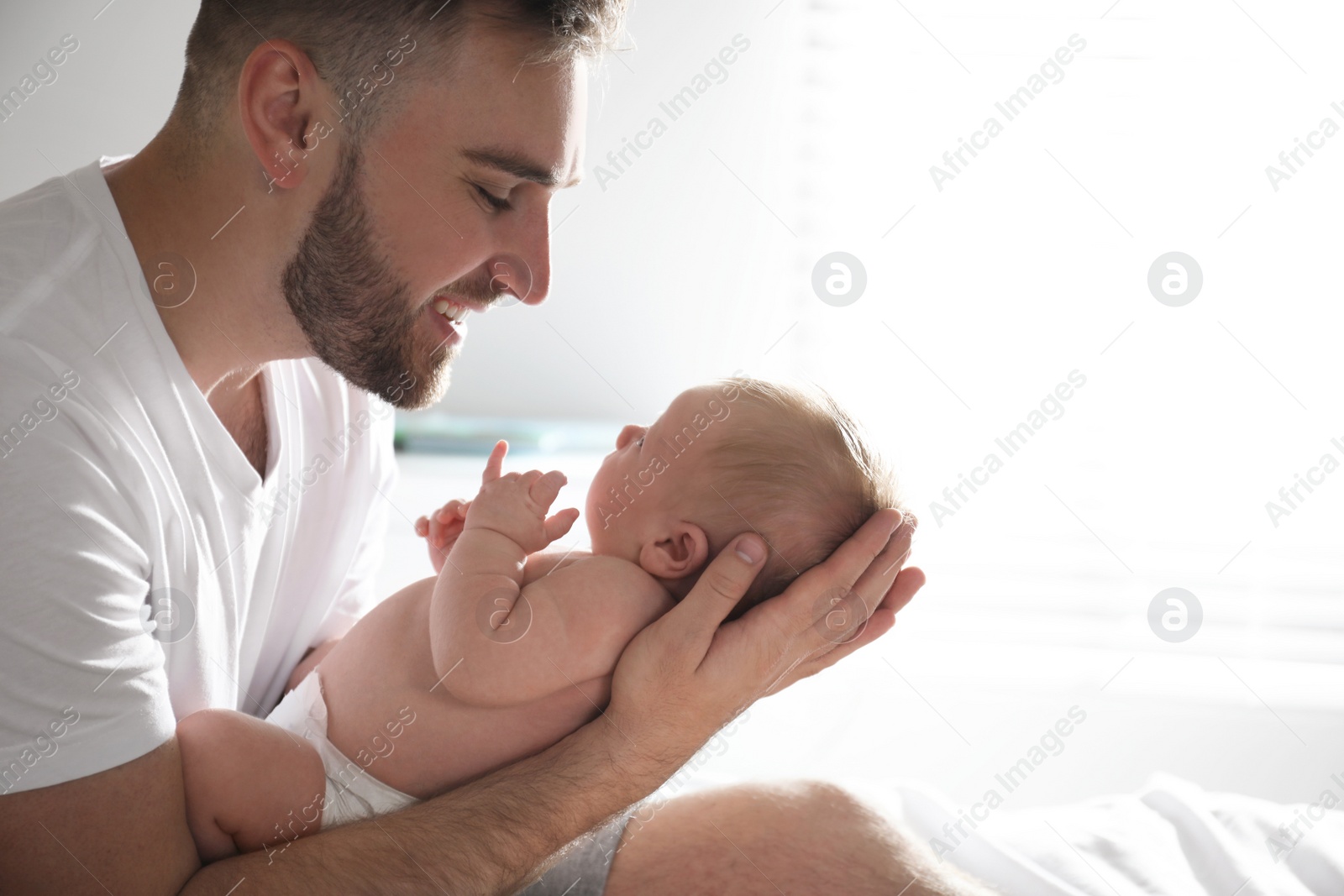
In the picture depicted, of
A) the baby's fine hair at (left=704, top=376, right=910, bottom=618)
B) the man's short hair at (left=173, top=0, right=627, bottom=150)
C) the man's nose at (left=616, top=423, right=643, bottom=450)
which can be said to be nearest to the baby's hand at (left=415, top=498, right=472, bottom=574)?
the man's nose at (left=616, top=423, right=643, bottom=450)

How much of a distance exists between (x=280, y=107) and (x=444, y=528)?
50cm

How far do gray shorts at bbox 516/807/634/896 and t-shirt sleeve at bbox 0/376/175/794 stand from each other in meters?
0.42

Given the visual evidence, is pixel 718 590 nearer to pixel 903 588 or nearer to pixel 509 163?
pixel 903 588

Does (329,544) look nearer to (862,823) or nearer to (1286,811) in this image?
(862,823)

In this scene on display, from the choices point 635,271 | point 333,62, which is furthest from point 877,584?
point 635,271

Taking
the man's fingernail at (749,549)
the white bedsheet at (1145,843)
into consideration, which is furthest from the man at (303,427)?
the white bedsheet at (1145,843)

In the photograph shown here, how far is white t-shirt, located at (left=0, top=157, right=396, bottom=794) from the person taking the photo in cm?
82

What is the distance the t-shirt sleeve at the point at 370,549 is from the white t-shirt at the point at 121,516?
3 cm

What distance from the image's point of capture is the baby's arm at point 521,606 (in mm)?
1001

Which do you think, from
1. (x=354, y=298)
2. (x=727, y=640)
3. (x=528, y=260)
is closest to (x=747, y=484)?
(x=727, y=640)

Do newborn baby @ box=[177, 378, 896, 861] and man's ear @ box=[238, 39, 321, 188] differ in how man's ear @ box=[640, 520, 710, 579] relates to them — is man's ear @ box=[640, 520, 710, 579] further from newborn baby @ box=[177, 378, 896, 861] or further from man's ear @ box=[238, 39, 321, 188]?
man's ear @ box=[238, 39, 321, 188]

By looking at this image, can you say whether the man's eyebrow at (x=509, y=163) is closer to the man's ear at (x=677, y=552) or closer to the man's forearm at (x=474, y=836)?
the man's ear at (x=677, y=552)

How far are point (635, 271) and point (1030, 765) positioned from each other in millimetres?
1432

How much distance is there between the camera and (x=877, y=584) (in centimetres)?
107
